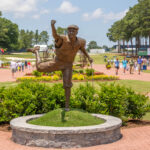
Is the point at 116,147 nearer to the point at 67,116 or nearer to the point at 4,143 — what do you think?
the point at 67,116

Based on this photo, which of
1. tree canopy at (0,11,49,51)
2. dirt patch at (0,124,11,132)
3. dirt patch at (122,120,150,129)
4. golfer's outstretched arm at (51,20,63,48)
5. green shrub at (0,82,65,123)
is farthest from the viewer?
tree canopy at (0,11,49,51)

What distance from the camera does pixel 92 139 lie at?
17.4 feet

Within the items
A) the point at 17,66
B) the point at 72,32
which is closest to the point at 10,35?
the point at 17,66

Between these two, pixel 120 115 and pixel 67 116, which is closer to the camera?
pixel 67 116

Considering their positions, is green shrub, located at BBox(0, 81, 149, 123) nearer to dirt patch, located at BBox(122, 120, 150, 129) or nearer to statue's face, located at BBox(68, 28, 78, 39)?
dirt patch, located at BBox(122, 120, 150, 129)

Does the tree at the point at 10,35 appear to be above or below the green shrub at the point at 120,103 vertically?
above

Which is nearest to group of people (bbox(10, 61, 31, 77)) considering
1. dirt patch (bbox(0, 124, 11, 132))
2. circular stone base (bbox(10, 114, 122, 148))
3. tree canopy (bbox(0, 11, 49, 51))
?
dirt patch (bbox(0, 124, 11, 132))

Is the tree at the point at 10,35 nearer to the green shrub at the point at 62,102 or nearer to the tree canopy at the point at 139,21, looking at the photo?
the tree canopy at the point at 139,21

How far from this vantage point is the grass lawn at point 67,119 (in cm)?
575

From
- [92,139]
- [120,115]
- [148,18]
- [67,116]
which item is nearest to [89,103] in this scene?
[120,115]

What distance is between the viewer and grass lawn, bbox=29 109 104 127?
5.75m

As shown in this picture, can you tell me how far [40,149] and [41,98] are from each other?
2318 mm

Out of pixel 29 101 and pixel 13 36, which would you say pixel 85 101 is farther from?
pixel 13 36

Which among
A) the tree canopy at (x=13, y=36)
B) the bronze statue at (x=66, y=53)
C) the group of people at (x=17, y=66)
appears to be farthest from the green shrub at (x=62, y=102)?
the tree canopy at (x=13, y=36)
